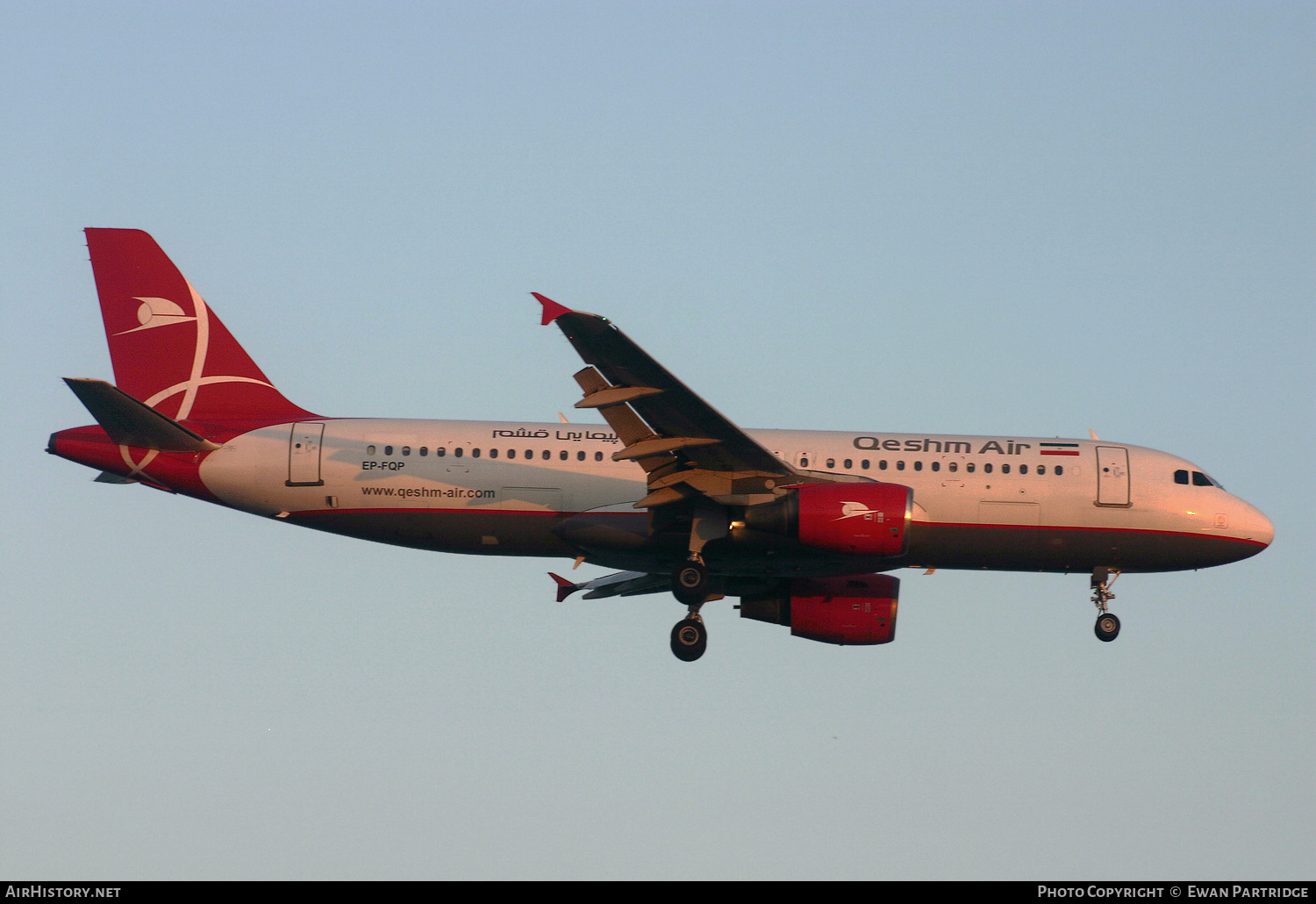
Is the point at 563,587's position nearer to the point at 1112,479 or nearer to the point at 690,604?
the point at 690,604

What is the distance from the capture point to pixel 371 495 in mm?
29844

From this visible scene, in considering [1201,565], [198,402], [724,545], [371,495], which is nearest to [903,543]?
[724,545]

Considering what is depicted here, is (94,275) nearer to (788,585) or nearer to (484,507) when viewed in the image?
(484,507)

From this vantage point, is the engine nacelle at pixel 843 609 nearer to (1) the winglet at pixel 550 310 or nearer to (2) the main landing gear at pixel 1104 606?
(2) the main landing gear at pixel 1104 606

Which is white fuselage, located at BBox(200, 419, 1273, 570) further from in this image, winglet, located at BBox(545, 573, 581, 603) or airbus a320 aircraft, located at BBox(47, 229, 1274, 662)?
winglet, located at BBox(545, 573, 581, 603)

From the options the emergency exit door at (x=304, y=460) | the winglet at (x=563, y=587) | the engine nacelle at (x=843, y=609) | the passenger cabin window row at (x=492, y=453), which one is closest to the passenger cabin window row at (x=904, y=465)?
the engine nacelle at (x=843, y=609)

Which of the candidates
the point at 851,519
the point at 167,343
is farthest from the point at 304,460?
the point at 851,519

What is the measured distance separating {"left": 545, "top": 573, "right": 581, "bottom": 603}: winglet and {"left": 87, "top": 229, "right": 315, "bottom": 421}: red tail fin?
21.1 ft

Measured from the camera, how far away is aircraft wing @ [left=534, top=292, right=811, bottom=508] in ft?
80.3

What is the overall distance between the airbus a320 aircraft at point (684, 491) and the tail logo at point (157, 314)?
27 cm

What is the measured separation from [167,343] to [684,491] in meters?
12.2

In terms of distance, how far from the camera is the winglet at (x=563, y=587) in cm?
3275

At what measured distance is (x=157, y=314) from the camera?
32312mm
